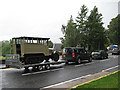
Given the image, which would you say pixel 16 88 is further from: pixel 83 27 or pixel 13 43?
pixel 83 27

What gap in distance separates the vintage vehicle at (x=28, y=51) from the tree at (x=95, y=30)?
3146 cm

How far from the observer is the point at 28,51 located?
37.6 ft

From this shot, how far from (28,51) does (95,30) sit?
110ft

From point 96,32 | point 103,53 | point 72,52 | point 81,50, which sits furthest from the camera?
point 96,32

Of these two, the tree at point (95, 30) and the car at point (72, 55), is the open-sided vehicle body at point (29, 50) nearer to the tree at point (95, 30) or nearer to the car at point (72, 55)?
the car at point (72, 55)

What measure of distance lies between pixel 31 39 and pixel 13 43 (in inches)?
69.2

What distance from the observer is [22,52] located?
1116 centimetres

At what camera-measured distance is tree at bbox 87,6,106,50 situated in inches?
1661

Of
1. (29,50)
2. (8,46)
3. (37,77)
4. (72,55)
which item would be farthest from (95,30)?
(37,77)

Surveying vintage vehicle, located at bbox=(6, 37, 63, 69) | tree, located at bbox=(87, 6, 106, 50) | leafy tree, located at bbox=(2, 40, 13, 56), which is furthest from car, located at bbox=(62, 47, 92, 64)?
tree, located at bbox=(87, 6, 106, 50)

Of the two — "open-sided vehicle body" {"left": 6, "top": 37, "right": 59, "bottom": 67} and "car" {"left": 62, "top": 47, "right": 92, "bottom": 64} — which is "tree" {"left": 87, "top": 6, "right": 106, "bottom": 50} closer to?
"car" {"left": 62, "top": 47, "right": 92, "bottom": 64}

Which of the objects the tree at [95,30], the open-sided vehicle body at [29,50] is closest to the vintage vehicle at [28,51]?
the open-sided vehicle body at [29,50]

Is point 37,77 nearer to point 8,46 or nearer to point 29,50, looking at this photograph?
point 29,50

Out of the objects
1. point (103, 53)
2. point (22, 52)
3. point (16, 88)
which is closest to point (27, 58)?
point (22, 52)
